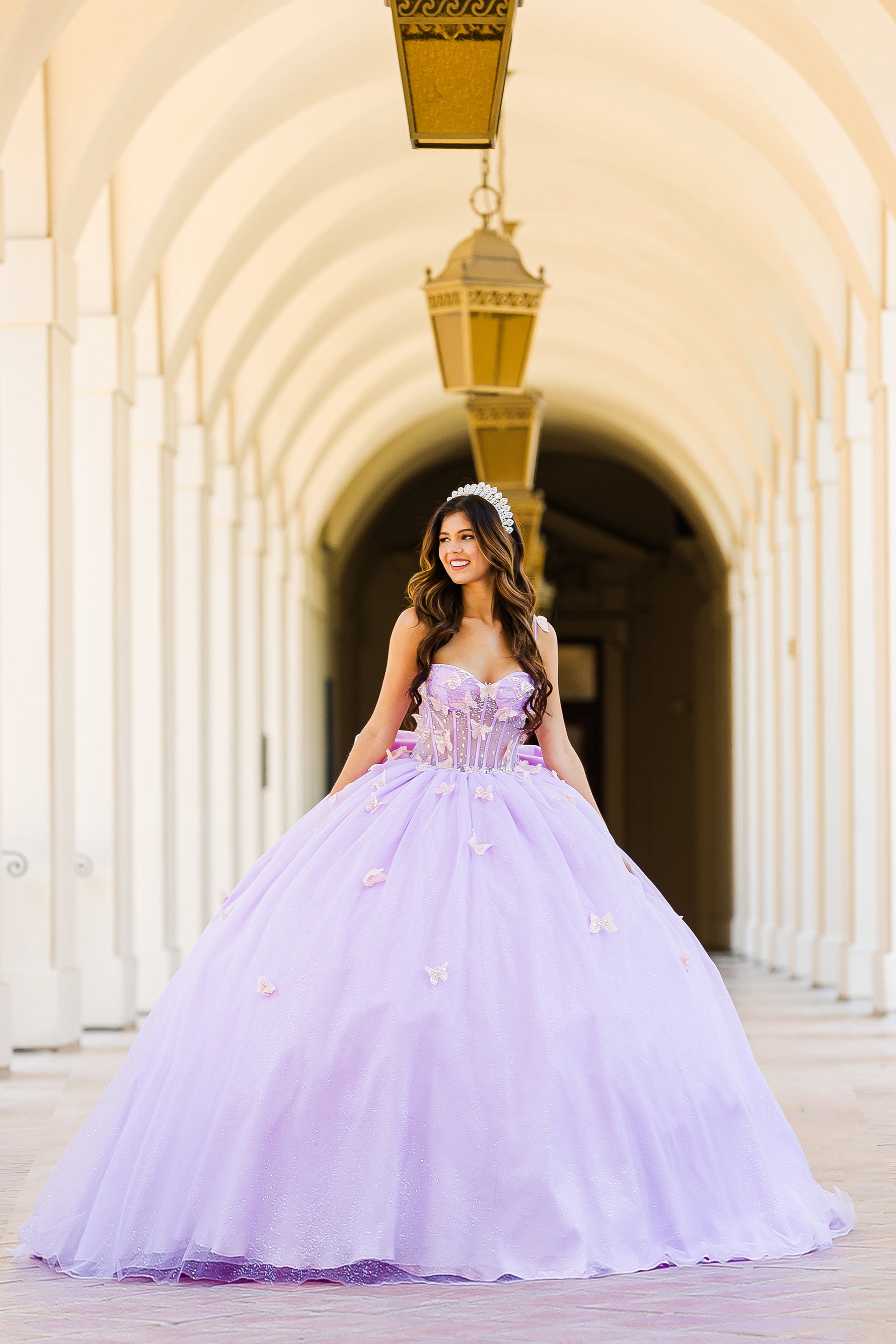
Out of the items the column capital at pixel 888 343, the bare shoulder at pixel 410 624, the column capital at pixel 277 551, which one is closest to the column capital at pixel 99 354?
the column capital at pixel 888 343

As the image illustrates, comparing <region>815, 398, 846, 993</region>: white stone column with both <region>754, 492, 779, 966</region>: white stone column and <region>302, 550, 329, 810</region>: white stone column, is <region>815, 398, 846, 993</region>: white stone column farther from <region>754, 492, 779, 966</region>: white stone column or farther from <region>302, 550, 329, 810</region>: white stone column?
<region>302, 550, 329, 810</region>: white stone column

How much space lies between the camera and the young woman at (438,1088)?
382 centimetres

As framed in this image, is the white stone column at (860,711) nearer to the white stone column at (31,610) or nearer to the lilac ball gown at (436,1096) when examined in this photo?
the white stone column at (31,610)

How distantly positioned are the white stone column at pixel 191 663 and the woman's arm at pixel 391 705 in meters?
8.54

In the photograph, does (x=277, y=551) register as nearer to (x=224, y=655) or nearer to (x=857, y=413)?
(x=224, y=655)

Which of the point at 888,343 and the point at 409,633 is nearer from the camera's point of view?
the point at 409,633

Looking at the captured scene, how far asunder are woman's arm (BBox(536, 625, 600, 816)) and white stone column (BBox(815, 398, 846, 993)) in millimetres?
8094

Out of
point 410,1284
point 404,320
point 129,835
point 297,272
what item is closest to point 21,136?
point 129,835

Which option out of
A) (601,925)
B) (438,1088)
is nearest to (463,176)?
(601,925)

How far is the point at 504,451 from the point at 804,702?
402 centimetres

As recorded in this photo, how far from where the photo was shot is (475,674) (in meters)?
4.80

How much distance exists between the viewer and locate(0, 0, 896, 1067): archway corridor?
8.61m

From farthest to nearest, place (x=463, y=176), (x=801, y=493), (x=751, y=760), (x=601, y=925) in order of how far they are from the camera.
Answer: (x=751, y=760)
(x=801, y=493)
(x=463, y=176)
(x=601, y=925)

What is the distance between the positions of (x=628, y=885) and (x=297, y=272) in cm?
993
